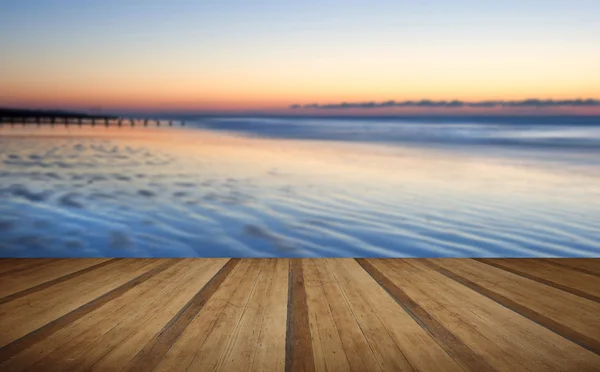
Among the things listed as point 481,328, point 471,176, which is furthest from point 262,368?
point 471,176

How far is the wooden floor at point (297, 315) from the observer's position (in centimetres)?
219

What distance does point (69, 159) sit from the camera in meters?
14.1

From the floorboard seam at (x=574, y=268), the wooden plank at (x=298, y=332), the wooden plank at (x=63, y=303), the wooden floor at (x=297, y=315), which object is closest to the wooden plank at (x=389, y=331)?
the wooden floor at (x=297, y=315)

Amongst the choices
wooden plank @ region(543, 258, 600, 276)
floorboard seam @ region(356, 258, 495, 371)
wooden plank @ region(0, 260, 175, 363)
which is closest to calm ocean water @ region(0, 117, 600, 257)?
wooden plank @ region(543, 258, 600, 276)

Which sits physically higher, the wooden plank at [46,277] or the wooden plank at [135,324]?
the wooden plank at [135,324]

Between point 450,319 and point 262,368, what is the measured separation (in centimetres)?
116

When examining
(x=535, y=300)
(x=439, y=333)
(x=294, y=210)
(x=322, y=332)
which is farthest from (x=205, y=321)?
Result: (x=294, y=210)

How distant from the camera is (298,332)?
2.51 metres

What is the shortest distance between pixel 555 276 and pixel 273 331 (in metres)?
2.40

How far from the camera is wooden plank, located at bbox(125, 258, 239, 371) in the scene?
2141 millimetres

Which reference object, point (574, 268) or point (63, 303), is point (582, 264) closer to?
point (574, 268)

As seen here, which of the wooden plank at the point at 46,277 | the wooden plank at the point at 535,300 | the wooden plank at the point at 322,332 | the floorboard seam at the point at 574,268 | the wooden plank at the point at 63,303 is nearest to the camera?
the wooden plank at the point at 322,332

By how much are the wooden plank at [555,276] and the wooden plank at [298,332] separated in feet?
5.64

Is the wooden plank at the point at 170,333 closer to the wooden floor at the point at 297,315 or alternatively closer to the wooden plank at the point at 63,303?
the wooden floor at the point at 297,315
